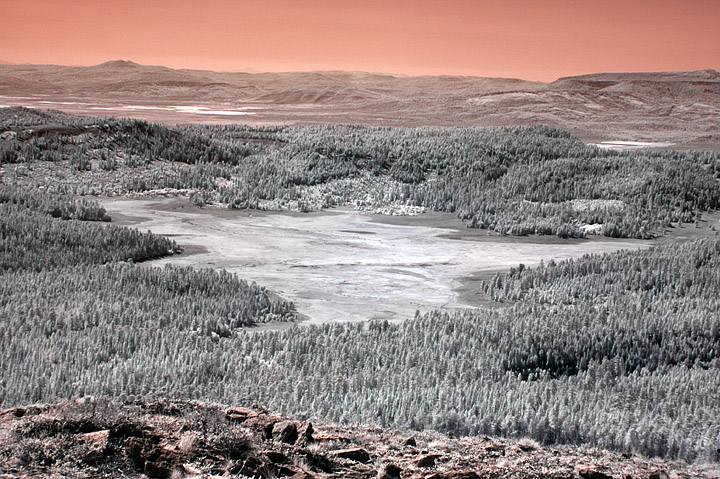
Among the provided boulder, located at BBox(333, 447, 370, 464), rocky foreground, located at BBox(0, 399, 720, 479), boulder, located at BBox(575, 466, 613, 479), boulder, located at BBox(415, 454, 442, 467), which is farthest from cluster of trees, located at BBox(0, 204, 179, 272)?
boulder, located at BBox(575, 466, 613, 479)

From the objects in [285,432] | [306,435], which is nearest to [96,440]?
[285,432]

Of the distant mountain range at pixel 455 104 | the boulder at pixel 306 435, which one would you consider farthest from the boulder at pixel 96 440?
the distant mountain range at pixel 455 104

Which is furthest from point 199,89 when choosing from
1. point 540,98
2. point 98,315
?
point 98,315

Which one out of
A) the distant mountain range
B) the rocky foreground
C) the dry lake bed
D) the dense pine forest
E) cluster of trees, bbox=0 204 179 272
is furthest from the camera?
the distant mountain range

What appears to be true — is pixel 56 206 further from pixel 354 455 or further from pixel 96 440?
pixel 354 455

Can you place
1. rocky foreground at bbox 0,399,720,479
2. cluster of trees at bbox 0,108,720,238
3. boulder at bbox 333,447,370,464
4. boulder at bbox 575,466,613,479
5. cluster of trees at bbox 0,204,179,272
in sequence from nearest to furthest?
rocky foreground at bbox 0,399,720,479 → boulder at bbox 575,466,613,479 → boulder at bbox 333,447,370,464 → cluster of trees at bbox 0,204,179,272 → cluster of trees at bbox 0,108,720,238

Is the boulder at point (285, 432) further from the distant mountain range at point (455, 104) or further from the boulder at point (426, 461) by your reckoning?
the distant mountain range at point (455, 104)

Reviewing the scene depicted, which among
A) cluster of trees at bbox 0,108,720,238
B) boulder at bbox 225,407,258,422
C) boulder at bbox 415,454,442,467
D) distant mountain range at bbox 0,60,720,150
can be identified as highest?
distant mountain range at bbox 0,60,720,150

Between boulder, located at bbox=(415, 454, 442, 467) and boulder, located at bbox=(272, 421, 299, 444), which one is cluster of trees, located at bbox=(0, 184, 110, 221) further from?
Result: boulder, located at bbox=(415, 454, 442, 467)
